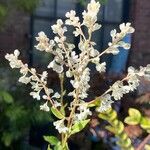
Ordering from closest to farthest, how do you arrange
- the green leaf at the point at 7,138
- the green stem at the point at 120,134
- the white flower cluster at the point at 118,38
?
the white flower cluster at the point at 118,38, the green stem at the point at 120,134, the green leaf at the point at 7,138

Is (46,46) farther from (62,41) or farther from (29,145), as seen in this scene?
(29,145)

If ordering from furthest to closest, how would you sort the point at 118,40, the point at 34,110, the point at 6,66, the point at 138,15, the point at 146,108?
the point at 138,15 → the point at 6,66 → the point at 34,110 → the point at 146,108 → the point at 118,40

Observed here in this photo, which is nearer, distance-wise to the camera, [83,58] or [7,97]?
[83,58]

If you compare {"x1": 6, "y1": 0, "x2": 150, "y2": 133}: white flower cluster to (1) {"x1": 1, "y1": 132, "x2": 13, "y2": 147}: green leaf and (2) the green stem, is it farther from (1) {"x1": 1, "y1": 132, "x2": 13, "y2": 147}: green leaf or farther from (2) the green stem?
(1) {"x1": 1, "y1": 132, "x2": 13, "y2": 147}: green leaf

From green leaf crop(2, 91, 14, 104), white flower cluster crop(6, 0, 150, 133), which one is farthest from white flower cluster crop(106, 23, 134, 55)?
green leaf crop(2, 91, 14, 104)

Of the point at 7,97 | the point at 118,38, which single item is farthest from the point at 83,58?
the point at 7,97

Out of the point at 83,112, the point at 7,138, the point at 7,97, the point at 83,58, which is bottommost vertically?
the point at 7,138

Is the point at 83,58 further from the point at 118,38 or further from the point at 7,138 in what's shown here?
the point at 7,138

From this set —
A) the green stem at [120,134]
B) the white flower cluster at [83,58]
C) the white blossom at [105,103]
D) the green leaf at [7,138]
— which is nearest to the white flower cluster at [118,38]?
the white flower cluster at [83,58]

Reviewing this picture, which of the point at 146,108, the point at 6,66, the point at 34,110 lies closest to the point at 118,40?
the point at 146,108

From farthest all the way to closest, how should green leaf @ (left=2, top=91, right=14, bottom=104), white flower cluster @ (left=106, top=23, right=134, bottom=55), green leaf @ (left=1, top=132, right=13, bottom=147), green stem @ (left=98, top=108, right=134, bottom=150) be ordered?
1. green leaf @ (left=1, top=132, right=13, bottom=147)
2. green leaf @ (left=2, top=91, right=14, bottom=104)
3. green stem @ (left=98, top=108, right=134, bottom=150)
4. white flower cluster @ (left=106, top=23, right=134, bottom=55)

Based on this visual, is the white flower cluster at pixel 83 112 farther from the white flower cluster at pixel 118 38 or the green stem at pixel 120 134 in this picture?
the green stem at pixel 120 134
